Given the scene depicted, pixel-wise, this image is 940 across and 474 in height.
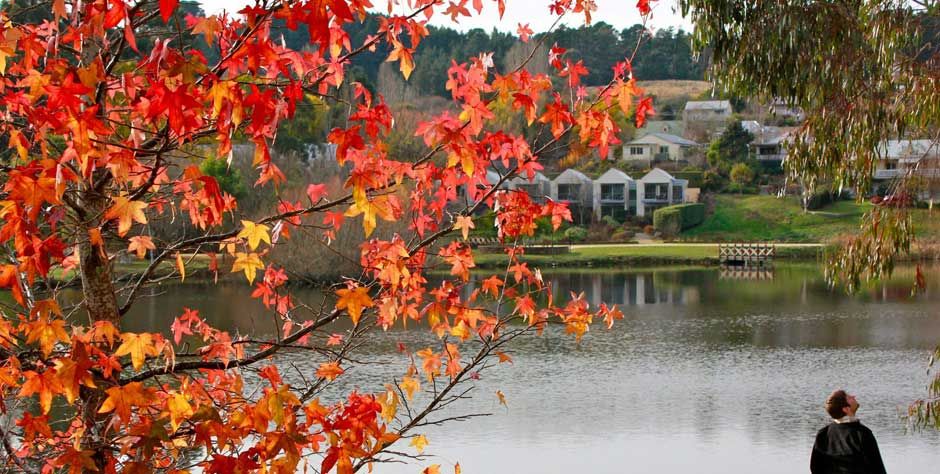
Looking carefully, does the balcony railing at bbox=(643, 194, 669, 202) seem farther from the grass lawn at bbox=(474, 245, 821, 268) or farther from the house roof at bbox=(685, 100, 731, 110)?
the house roof at bbox=(685, 100, 731, 110)

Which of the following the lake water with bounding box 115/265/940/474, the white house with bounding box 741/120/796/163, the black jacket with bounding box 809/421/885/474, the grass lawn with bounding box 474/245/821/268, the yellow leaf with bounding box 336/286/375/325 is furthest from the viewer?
the white house with bounding box 741/120/796/163

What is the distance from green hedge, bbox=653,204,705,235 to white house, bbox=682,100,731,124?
17822 mm

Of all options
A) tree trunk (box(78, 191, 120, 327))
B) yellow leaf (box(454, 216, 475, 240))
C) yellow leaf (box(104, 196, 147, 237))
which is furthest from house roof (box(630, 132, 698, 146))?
yellow leaf (box(104, 196, 147, 237))

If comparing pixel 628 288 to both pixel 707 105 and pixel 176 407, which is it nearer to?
pixel 176 407

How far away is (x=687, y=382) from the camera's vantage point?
14.9 meters

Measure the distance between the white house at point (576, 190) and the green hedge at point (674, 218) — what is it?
4090 millimetres

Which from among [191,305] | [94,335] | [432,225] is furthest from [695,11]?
[191,305]

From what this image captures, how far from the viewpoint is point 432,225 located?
15.3 ft

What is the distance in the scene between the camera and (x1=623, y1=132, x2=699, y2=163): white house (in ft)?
196

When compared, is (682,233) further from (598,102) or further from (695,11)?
(598,102)

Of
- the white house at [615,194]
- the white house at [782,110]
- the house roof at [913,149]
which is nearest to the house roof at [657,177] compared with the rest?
the white house at [615,194]

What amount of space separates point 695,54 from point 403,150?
2480 cm

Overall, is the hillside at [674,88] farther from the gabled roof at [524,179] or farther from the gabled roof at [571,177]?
the gabled roof at [524,179]

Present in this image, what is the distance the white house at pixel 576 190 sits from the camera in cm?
5097
